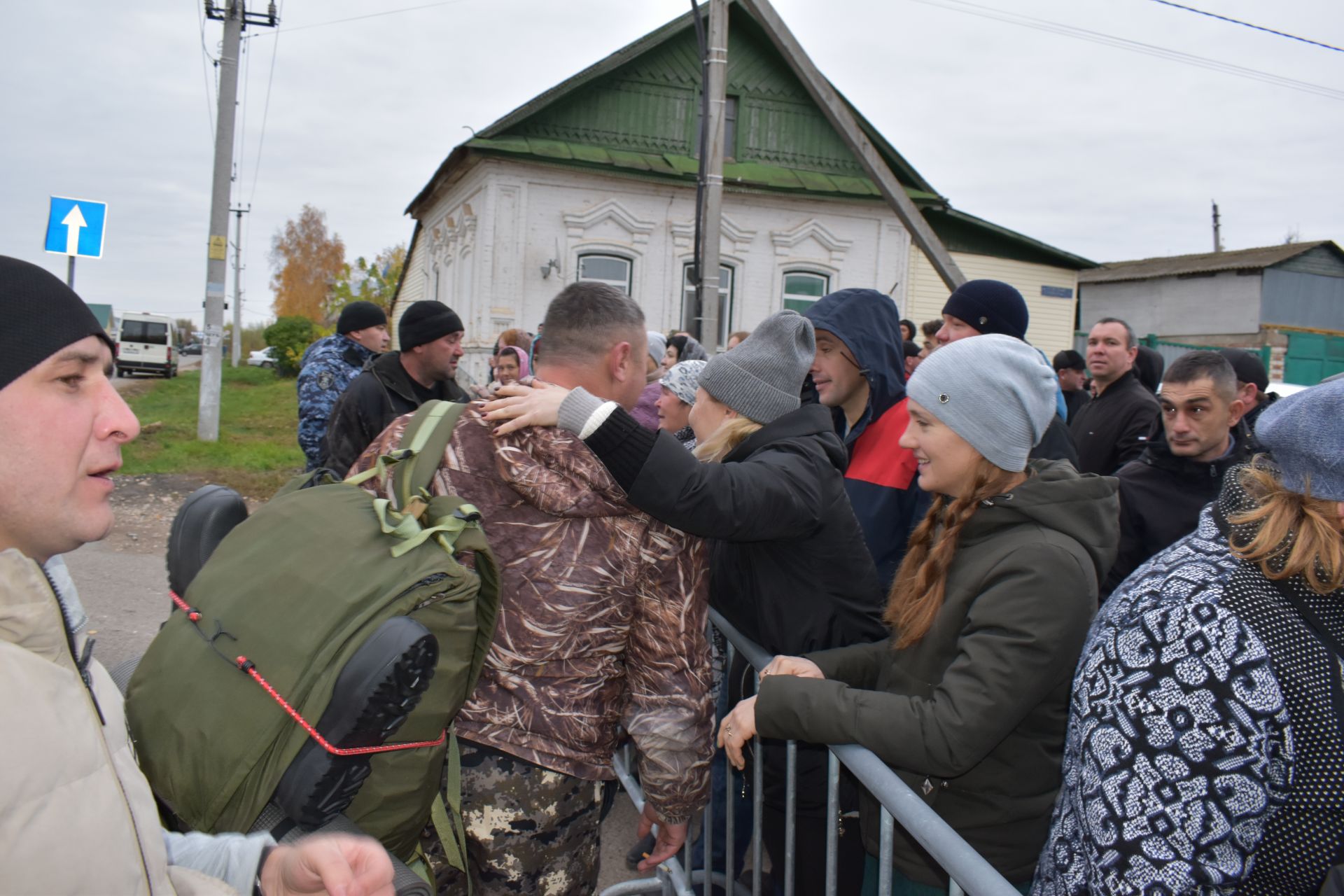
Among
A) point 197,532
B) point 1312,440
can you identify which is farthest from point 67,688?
point 1312,440

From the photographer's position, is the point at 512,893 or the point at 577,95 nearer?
the point at 512,893

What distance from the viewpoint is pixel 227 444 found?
13.6 meters

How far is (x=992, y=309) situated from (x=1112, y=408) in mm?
2175

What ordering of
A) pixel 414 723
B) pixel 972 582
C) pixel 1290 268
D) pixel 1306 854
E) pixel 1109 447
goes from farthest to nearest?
pixel 1290 268 < pixel 1109 447 < pixel 972 582 < pixel 414 723 < pixel 1306 854

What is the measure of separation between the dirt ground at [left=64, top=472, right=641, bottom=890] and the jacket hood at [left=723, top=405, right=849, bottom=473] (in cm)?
204

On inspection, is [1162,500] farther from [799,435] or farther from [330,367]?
[330,367]

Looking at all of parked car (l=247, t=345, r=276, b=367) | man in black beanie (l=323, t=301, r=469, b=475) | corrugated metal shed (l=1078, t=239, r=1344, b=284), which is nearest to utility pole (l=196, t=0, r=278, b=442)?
man in black beanie (l=323, t=301, r=469, b=475)

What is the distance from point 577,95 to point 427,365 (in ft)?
46.7

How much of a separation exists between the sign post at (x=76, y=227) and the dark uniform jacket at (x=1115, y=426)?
798 cm

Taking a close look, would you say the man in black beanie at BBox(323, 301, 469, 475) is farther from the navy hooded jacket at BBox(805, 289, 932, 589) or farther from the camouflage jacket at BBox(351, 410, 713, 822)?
the camouflage jacket at BBox(351, 410, 713, 822)

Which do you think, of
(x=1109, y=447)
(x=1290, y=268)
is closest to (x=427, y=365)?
(x=1109, y=447)

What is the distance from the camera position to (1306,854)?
1332 mm

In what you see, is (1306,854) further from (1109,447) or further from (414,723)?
(1109,447)

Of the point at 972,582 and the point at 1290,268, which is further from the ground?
the point at 1290,268
